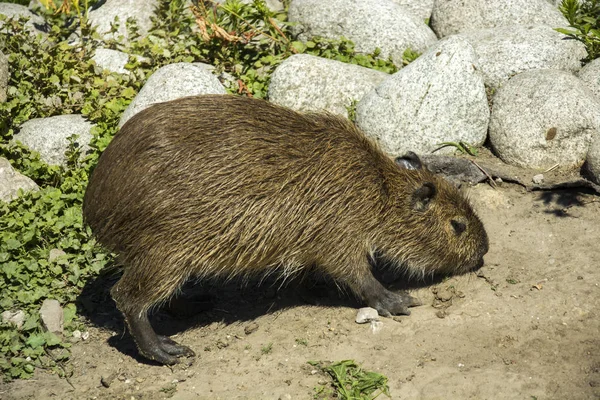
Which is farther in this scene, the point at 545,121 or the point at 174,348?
the point at 545,121

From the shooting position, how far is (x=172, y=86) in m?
7.14

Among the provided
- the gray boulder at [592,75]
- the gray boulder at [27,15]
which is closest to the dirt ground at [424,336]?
the gray boulder at [592,75]

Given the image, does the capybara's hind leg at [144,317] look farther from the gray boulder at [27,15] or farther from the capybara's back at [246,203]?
the gray boulder at [27,15]

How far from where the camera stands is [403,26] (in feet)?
27.0

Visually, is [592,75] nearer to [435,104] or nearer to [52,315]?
[435,104]

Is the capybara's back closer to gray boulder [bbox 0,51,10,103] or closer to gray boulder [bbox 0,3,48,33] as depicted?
gray boulder [bbox 0,51,10,103]

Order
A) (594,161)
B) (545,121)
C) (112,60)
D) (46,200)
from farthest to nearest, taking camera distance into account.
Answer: (112,60), (545,121), (46,200), (594,161)

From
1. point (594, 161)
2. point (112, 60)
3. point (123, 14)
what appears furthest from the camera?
point (123, 14)

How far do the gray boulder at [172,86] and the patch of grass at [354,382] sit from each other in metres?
3.28

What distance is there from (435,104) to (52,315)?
3.87m

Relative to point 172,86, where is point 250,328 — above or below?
below

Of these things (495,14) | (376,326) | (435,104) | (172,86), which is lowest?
(376,326)

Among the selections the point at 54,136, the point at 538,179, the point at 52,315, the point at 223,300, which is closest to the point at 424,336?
the point at 223,300

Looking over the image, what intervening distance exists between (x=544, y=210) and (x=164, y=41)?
178 inches
